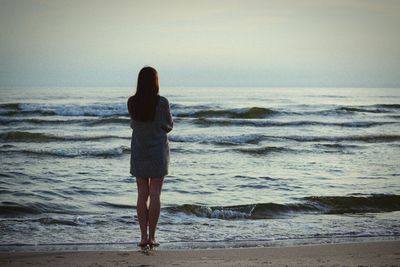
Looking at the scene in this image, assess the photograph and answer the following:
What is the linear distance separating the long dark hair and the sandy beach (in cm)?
130

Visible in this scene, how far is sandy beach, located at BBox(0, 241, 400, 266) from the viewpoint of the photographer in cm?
493

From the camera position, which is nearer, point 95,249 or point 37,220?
point 95,249

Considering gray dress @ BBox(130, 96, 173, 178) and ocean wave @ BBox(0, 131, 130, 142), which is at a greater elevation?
gray dress @ BBox(130, 96, 173, 178)

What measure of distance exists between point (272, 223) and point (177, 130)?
1661 cm

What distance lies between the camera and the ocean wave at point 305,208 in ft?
25.8

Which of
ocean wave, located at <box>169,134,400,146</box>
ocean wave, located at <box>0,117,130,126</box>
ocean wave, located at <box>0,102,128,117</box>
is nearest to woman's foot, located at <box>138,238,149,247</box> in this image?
ocean wave, located at <box>169,134,400,146</box>

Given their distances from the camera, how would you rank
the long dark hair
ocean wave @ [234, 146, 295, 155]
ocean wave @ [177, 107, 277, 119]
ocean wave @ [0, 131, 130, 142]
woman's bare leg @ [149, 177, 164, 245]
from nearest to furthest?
the long dark hair
woman's bare leg @ [149, 177, 164, 245]
ocean wave @ [234, 146, 295, 155]
ocean wave @ [0, 131, 130, 142]
ocean wave @ [177, 107, 277, 119]

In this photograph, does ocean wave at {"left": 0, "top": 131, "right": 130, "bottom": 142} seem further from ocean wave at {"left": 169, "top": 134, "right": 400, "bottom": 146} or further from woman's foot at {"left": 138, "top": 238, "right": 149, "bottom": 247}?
woman's foot at {"left": 138, "top": 238, "right": 149, "bottom": 247}

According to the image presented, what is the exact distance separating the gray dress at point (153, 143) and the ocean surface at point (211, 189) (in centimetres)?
84

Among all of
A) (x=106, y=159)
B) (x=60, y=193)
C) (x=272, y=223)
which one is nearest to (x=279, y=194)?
(x=272, y=223)

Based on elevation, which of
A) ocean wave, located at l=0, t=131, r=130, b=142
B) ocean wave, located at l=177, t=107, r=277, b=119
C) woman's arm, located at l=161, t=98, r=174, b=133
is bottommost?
ocean wave, located at l=0, t=131, r=130, b=142

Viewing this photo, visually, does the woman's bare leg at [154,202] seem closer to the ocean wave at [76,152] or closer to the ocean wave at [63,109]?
the ocean wave at [76,152]

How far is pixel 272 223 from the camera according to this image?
7.30 metres

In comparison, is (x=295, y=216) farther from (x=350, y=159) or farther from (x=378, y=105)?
(x=378, y=105)
